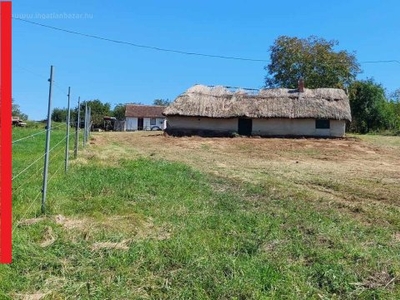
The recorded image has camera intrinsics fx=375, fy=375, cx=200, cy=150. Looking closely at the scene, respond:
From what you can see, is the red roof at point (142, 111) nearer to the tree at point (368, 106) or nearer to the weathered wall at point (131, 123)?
the weathered wall at point (131, 123)

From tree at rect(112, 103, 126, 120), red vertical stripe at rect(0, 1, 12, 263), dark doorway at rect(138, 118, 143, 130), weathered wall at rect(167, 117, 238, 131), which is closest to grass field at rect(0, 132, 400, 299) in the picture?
red vertical stripe at rect(0, 1, 12, 263)

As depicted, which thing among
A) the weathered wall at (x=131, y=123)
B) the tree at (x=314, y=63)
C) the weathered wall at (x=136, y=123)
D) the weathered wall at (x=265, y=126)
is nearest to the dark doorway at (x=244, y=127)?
the weathered wall at (x=265, y=126)

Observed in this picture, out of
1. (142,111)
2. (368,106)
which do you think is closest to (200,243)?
(368,106)

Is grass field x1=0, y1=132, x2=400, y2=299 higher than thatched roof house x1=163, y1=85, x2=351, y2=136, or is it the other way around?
thatched roof house x1=163, y1=85, x2=351, y2=136

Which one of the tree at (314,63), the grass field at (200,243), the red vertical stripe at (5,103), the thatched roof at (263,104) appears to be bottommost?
the grass field at (200,243)

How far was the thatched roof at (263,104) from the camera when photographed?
25.3m

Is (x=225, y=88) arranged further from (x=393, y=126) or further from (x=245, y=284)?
(x=245, y=284)

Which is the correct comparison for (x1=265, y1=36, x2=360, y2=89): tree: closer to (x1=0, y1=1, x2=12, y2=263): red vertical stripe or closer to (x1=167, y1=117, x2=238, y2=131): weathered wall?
(x1=167, y1=117, x2=238, y2=131): weathered wall

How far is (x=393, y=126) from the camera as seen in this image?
36.0m

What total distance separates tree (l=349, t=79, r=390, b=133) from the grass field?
32223mm

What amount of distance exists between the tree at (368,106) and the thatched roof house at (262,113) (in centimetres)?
1027

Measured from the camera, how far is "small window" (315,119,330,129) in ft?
83.3

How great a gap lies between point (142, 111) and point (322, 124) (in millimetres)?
29530

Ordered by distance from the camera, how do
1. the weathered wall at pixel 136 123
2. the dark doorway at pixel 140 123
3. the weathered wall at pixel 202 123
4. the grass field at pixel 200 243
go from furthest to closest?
1. the dark doorway at pixel 140 123
2. the weathered wall at pixel 136 123
3. the weathered wall at pixel 202 123
4. the grass field at pixel 200 243
